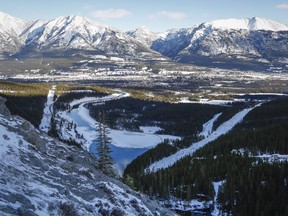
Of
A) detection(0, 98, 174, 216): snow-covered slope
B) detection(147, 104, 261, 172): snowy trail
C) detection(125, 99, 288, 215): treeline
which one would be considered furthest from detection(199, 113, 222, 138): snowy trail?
detection(0, 98, 174, 216): snow-covered slope

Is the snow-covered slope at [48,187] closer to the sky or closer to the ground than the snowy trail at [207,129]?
closer to the sky

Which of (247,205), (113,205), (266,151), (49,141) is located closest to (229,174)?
(247,205)

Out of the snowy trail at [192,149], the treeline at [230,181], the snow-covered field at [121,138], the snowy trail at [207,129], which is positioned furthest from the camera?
the snowy trail at [207,129]

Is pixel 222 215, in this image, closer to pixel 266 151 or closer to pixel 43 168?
pixel 43 168

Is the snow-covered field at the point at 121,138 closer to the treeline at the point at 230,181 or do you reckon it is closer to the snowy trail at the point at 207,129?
the snowy trail at the point at 207,129

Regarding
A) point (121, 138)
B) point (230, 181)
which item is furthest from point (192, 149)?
point (230, 181)

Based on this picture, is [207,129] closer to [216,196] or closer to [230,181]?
[230,181]

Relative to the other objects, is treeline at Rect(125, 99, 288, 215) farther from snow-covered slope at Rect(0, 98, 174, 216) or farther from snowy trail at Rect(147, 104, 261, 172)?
snow-covered slope at Rect(0, 98, 174, 216)

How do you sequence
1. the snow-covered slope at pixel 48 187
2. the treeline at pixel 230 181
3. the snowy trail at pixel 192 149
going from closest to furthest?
the snow-covered slope at pixel 48 187, the treeline at pixel 230 181, the snowy trail at pixel 192 149

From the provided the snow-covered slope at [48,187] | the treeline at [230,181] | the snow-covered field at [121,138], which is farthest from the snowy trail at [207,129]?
the snow-covered slope at [48,187]
